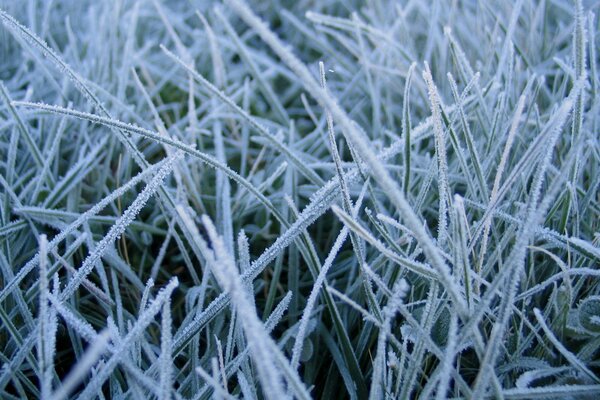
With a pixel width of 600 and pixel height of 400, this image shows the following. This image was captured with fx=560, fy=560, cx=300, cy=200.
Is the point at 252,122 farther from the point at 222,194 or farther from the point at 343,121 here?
the point at 343,121

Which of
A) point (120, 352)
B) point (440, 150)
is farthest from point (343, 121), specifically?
point (120, 352)

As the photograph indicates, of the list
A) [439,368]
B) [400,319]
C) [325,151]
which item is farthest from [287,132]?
[439,368]

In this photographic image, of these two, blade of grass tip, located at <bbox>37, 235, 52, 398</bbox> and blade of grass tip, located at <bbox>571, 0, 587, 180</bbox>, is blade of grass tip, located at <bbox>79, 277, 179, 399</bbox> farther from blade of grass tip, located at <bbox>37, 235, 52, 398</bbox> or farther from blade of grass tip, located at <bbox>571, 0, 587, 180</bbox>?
blade of grass tip, located at <bbox>571, 0, 587, 180</bbox>

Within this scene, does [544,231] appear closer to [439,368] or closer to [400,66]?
→ [439,368]

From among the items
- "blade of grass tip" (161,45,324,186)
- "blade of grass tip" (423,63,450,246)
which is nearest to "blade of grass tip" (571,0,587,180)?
"blade of grass tip" (423,63,450,246)

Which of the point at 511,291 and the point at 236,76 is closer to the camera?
the point at 511,291

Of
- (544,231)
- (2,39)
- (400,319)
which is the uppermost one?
(2,39)

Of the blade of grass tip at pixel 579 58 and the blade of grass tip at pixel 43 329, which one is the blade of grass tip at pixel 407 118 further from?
the blade of grass tip at pixel 43 329

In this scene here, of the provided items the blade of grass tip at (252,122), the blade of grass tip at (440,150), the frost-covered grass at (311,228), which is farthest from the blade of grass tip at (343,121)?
the blade of grass tip at (252,122)
